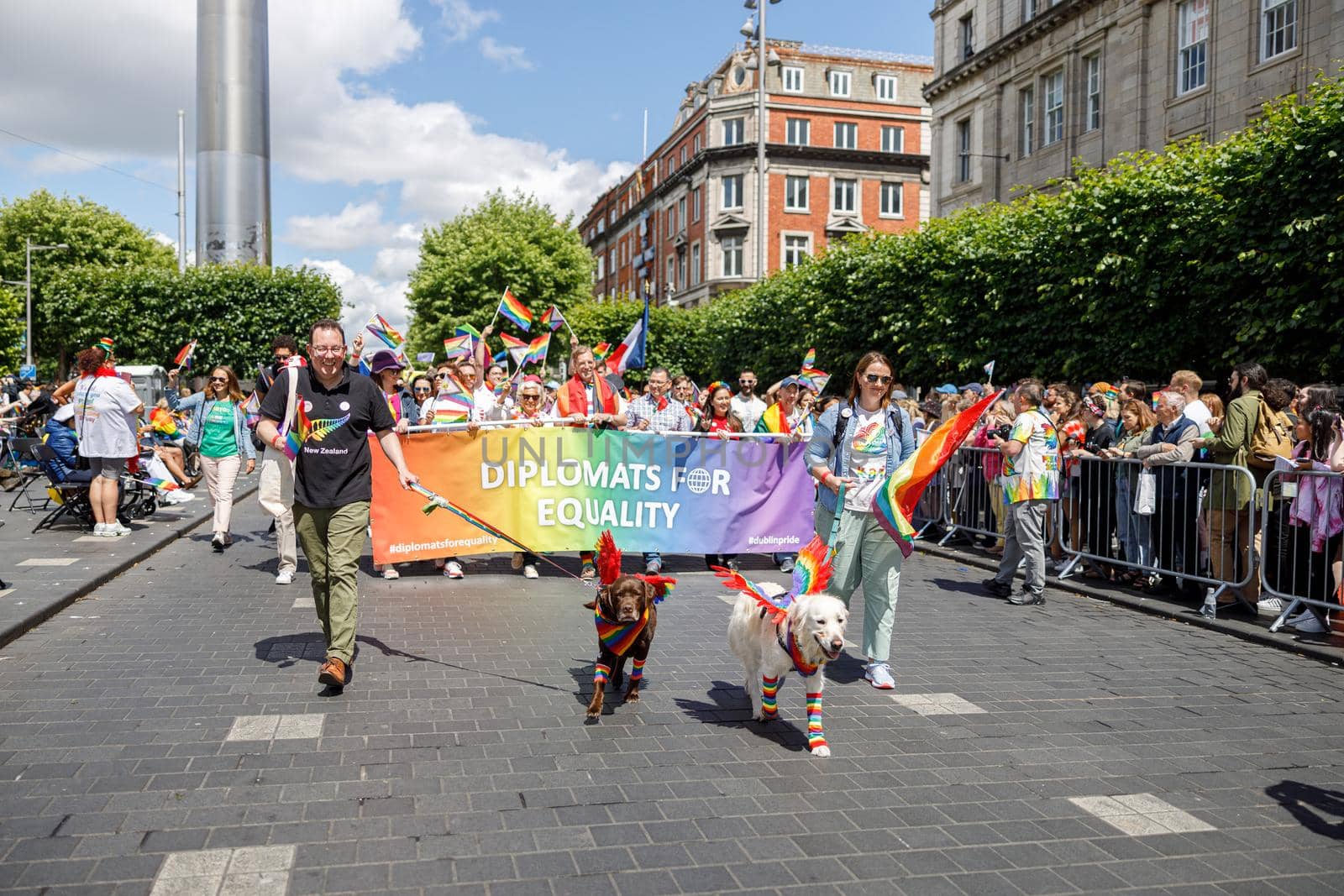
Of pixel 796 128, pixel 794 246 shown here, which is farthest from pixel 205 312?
pixel 796 128

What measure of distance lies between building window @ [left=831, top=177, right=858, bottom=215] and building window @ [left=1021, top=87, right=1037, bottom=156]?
3076cm

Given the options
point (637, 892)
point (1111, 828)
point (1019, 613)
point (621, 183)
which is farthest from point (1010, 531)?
point (621, 183)

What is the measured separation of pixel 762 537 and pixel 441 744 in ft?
21.0

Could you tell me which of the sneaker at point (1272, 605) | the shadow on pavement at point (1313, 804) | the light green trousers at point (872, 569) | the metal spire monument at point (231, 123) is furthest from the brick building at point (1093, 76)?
the metal spire monument at point (231, 123)

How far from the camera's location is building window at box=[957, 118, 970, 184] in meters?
35.8

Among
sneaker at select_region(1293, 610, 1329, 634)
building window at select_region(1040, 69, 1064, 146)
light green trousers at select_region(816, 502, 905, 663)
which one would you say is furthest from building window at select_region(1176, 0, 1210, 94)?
light green trousers at select_region(816, 502, 905, 663)

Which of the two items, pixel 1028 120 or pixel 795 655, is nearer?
pixel 795 655

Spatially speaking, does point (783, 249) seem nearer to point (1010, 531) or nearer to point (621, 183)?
point (621, 183)

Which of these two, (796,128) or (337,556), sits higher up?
(796,128)

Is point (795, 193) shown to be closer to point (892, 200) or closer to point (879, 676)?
point (892, 200)

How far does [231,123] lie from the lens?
1594 inches

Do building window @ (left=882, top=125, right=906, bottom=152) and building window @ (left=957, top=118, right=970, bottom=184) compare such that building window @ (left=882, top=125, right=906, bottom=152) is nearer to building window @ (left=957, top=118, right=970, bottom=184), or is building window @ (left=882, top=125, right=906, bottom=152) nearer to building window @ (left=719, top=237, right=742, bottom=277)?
building window @ (left=719, top=237, right=742, bottom=277)

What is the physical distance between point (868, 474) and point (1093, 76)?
2682cm

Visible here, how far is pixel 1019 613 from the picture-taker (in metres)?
9.16
